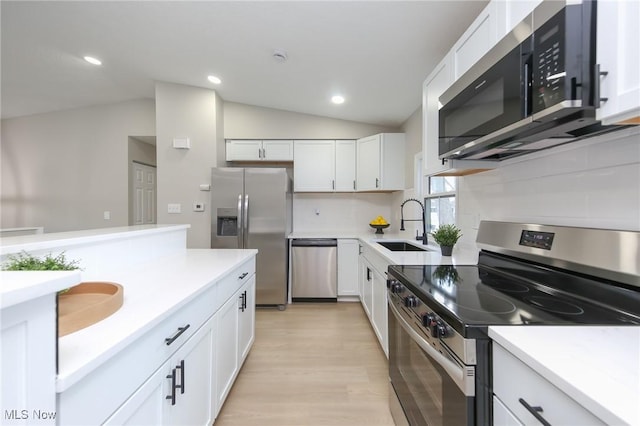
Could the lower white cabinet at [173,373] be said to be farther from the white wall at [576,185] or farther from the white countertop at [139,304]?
the white wall at [576,185]

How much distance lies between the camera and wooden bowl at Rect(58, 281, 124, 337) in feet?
2.41

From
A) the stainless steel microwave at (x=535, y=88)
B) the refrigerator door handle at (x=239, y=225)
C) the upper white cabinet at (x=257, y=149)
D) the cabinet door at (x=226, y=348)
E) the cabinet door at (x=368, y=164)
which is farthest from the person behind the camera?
the upper white cabinet at (x=257, y=149)

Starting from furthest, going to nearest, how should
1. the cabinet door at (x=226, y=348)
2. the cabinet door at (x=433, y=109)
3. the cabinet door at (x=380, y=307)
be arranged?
the cabinet door at (x=380, y=307) → the cabinet door at (x=433, y=109) → the cabinet door at (x=226, y=348)

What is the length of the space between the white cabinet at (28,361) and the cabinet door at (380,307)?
184 centimetres

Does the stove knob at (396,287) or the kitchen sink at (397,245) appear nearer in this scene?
the stove knob at (396,287)

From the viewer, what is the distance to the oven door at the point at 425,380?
2.51ft

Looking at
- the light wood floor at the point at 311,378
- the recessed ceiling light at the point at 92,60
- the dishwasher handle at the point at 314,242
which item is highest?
the recessed ceiling light at the point at 92,60

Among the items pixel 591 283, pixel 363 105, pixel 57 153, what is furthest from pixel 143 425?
pixel 57 153

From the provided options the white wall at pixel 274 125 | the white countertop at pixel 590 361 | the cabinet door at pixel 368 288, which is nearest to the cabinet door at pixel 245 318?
the cabinet door at pixel 368 288

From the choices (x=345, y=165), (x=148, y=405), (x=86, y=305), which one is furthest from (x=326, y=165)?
(x=148, y=405)

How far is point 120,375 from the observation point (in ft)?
2.37

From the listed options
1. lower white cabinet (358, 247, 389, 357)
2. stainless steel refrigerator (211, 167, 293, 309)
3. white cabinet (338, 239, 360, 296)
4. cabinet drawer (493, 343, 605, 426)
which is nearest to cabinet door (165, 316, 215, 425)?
cabinet drawer (493, 343, 605, 426)

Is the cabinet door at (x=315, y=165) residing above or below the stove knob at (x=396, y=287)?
above

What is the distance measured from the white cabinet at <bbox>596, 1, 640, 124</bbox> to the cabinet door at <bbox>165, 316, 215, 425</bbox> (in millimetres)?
1614
